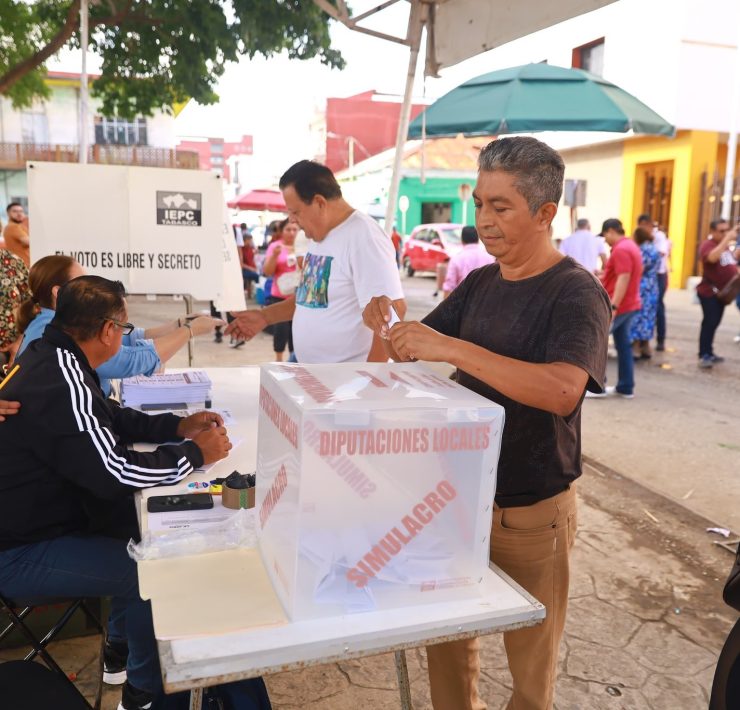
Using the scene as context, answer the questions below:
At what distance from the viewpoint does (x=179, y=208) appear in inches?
161

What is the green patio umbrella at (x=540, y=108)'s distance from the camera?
5.45 meters

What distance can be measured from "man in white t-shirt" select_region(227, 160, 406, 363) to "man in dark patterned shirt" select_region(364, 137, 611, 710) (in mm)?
979

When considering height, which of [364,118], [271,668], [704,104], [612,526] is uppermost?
[364,118]

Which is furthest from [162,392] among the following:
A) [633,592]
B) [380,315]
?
[633,592]

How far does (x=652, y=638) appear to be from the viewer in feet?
9.36

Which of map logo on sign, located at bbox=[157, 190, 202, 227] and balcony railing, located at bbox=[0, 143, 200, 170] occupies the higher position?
balcony railing, located at bbox=[0, 143, 200, 170]

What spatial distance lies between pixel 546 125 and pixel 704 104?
42.0 feet

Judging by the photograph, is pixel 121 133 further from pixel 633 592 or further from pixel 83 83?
pixel 633 592

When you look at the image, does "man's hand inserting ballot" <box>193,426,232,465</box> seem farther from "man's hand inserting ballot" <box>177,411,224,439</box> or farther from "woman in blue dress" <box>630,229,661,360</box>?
"woman in blue dress" <box>630,229,661,360</box>

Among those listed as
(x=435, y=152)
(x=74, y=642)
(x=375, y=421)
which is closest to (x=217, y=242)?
(x=74, y=642)

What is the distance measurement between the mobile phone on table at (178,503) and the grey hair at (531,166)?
1.09 m

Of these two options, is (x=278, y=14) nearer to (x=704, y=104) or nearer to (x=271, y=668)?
(x=271, y=668)

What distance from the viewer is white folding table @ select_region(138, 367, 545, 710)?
1.17 metres

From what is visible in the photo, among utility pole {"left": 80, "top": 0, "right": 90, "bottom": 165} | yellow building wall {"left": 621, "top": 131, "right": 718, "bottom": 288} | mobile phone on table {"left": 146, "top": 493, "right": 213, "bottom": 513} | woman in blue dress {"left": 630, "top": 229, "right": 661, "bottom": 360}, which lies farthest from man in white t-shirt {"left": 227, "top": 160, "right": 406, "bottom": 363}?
yellow building wall {"left": 621, "top": 131, "right": 718, "bottom": 288}
